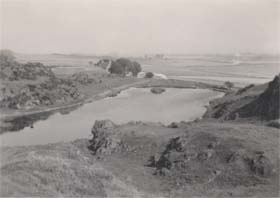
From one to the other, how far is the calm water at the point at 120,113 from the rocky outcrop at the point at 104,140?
5.11 m

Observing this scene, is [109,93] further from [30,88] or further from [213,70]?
[213,70]

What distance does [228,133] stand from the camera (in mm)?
24016

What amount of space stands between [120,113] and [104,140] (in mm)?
21822

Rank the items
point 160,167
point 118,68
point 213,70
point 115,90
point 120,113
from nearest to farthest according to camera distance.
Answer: point 160,167, point 120,113, point 115,90, point 118,68, point 213,70

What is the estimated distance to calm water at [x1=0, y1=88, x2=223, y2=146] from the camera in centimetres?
3628

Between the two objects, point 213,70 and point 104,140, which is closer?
point 104,140

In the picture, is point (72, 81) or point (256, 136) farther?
point (72, 81)

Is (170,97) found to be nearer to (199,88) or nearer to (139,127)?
(199,88)

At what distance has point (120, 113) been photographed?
160ft

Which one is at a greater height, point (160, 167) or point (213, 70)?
point (213, 70)

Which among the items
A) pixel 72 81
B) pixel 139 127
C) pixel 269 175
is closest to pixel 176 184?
pixel 269 175

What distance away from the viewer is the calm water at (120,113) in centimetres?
3628

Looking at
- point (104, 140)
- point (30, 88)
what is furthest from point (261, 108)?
point (30, 88)

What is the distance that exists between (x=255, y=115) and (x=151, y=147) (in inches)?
472
